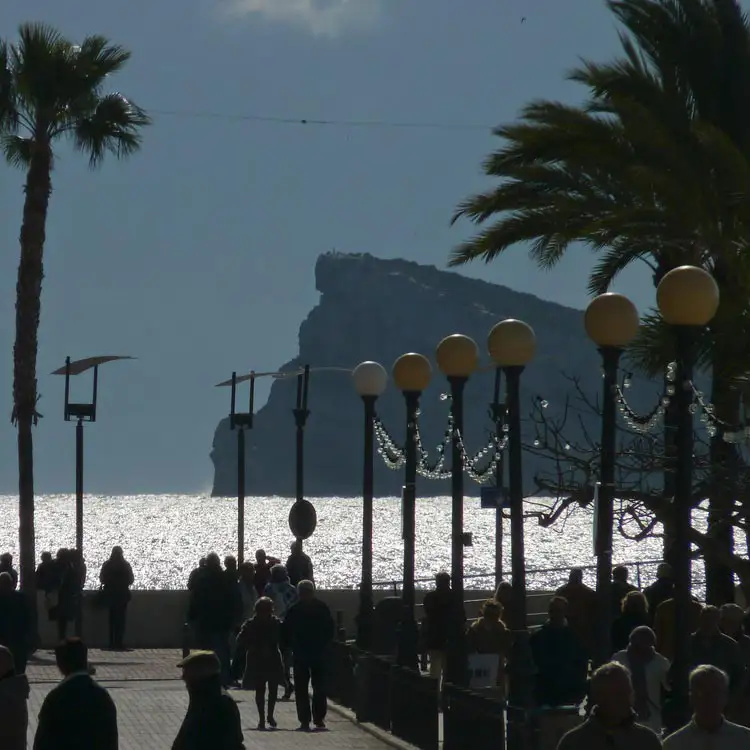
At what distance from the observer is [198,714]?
23.4 ft

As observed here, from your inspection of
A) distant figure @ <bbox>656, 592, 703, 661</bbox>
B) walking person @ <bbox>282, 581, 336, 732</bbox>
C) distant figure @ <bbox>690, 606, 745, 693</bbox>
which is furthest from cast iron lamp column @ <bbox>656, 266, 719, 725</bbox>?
walking person @ <bbox>282, 581, 336, 732</bbox>

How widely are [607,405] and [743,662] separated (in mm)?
1930

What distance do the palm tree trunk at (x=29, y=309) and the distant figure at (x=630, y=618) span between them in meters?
12.7

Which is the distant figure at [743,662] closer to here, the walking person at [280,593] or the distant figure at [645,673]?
the distant figure at [645,673]

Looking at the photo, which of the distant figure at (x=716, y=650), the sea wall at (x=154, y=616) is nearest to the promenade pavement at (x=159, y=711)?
the sea wall at (x=154, y=616)

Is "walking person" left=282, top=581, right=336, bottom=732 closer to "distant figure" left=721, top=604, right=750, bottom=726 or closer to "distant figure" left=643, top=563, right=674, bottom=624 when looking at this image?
"distant figure" left=643, top=563, right=674, bottom=624

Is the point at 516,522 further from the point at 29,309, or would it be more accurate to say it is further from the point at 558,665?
the point at 29,309

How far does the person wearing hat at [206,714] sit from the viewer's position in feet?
23.2

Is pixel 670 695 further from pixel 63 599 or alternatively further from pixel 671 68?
pixel 63 599

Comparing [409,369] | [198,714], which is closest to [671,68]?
[409,369]

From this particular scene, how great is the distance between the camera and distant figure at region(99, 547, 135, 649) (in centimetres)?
2111

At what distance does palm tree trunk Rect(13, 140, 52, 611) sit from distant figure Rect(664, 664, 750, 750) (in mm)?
17958

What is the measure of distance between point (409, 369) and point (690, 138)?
387cm

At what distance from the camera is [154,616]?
74.0 feet
